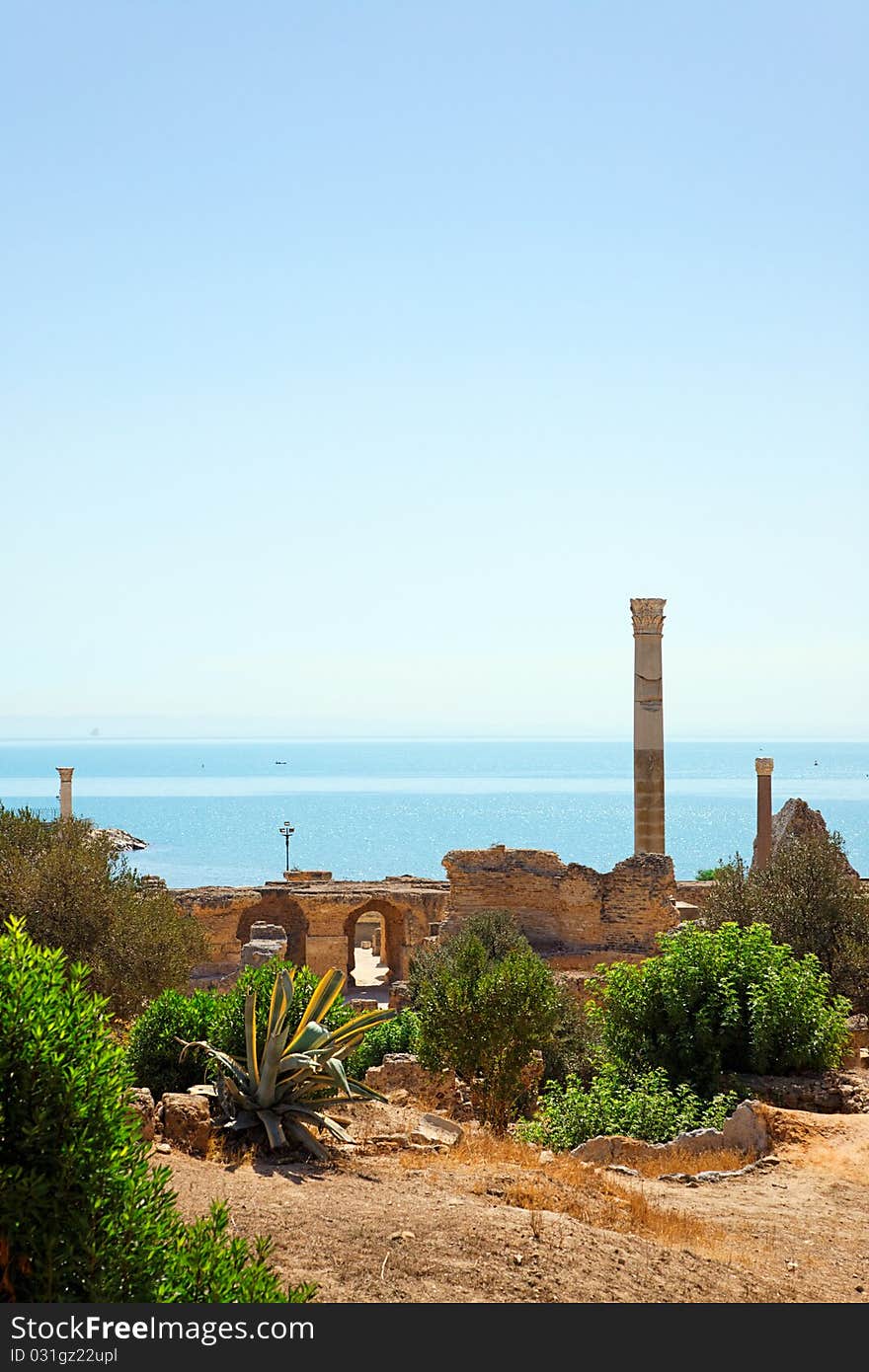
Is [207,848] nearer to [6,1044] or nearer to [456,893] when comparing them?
[456,893]

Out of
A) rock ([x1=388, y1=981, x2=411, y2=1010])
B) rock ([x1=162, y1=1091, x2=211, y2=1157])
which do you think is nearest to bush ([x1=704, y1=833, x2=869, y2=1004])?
rock ([x1=388, y1=981, x2=411, y2=1010])

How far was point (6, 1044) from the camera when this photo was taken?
3.79 metres

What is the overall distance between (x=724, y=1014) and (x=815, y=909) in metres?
5.45

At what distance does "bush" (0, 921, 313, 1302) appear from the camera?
12.3 ft

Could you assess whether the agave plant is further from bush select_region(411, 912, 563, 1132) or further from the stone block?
bush select_region(411, 912, 563, 1132)

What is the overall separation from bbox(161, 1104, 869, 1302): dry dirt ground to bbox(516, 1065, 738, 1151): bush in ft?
4.92

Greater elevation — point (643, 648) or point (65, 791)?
point (643, 648)

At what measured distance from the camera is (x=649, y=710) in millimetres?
26156

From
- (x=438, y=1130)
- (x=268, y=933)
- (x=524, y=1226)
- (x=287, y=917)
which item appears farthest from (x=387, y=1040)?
(x=287, y=917)

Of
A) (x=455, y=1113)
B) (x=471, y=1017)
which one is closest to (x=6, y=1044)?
(x=455, y=1113)

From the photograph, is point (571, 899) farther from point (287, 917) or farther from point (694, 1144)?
point (694, 1144)

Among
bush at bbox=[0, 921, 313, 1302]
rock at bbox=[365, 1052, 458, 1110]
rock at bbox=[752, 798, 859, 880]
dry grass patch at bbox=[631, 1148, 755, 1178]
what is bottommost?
rock at bbox=[365, 1052, 458, 1110]

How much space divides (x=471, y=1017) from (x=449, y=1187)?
539 cm

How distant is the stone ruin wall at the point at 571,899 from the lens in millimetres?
25438
